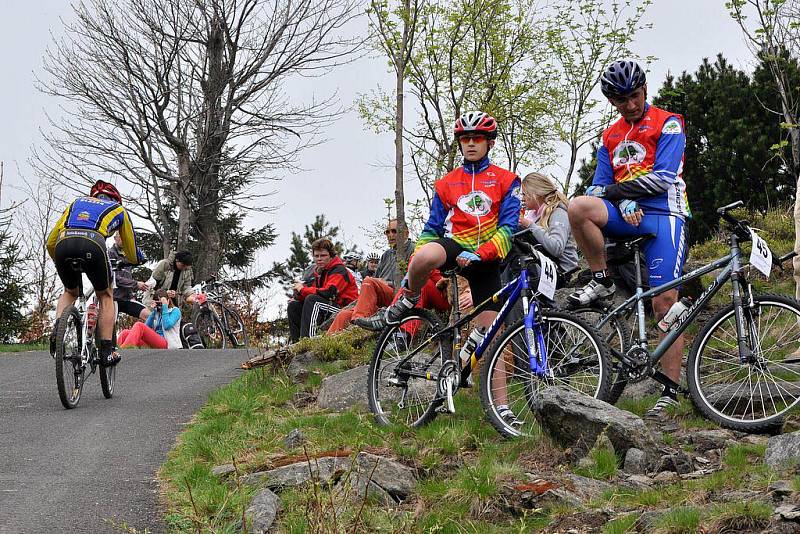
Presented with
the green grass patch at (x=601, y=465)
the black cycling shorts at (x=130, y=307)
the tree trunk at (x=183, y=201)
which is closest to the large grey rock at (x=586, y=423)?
the green grass patch at (x=601, y=465)

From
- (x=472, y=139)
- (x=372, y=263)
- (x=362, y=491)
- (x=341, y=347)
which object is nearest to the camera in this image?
(x=362, y=491)

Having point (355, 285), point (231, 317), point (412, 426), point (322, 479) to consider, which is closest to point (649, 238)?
point (412, 426)

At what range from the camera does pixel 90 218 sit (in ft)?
27.4

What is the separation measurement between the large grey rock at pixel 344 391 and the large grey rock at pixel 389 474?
2.28 meters

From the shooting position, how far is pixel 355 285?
12680 millimetres

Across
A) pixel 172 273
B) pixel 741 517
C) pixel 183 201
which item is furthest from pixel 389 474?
pixel 183 201

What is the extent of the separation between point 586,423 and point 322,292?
24.4 ft

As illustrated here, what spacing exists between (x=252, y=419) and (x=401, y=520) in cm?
313

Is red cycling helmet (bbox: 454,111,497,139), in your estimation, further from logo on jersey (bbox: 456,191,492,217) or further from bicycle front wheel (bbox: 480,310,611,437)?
bicycle front wheel (bbox: 480,310,611,437)

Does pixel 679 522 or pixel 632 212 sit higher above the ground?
pixel 632 212

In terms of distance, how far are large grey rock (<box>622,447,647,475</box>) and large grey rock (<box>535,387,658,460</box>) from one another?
0.05m

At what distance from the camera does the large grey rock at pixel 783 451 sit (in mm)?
4555

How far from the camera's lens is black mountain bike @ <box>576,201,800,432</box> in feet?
17.4

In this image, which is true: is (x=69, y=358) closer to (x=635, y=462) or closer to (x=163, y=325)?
(x=635, y=462)
